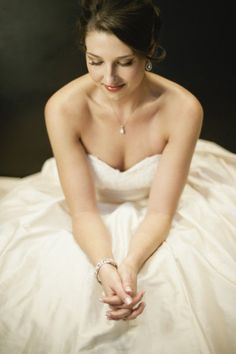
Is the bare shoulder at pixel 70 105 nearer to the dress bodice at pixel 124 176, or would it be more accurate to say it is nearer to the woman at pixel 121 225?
the woman at pixel 121 225

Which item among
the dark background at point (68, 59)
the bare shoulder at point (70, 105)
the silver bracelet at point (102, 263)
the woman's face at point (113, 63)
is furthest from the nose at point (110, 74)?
the dark background at point (68, 59)

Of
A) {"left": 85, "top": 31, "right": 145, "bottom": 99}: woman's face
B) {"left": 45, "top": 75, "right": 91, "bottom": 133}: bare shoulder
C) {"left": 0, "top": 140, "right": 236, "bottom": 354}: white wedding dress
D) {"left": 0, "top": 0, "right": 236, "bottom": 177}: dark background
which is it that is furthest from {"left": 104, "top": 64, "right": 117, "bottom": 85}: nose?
{"left": 0, "top": 0, "right": 236, "bottom": 177}: dark background

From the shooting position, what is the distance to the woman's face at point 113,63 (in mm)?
1032

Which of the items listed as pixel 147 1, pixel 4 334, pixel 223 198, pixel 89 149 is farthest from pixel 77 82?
pixel 4 334

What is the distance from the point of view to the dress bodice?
1327mm

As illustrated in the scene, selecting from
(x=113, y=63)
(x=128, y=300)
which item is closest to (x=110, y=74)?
(x=113, y=63)

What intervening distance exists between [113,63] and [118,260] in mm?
567

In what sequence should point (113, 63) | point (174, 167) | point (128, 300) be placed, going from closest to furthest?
point (128, 300) → point (113, 63) → point (174, 167)

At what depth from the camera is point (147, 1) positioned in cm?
105

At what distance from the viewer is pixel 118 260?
116 cm

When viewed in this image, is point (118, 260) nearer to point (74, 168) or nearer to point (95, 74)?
point (74, 168)

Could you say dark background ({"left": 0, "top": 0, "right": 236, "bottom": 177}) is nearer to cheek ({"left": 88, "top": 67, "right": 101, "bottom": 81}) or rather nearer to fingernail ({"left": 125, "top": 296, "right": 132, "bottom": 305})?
cheek ({"left": 88, "top": 67, "right": 101, "bottom": 81})

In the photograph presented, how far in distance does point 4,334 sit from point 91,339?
0.78ft

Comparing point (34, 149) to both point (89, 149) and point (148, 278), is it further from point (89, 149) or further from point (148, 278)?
point (148, 278)
